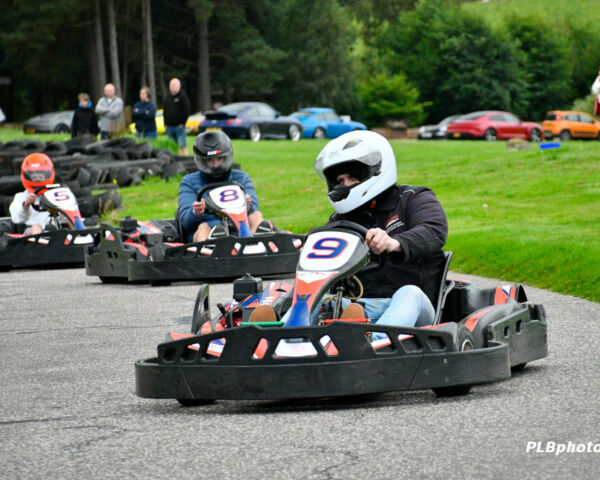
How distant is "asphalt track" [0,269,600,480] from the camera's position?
395 centimetres

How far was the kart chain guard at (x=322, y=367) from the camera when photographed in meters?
4.89

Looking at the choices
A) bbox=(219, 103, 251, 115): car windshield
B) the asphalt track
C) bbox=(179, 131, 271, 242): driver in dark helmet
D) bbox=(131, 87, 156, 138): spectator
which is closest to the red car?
bbox=(219, 103, 251, 115): car windshield

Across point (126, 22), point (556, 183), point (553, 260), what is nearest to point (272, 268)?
point (553, 260)

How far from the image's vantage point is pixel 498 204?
1592 centimetres

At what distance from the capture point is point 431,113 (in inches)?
2261

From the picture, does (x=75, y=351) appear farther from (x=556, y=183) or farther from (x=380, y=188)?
(x=556, y=183)

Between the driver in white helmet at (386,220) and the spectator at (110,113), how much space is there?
59.4 feet

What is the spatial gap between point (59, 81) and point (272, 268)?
136 ft

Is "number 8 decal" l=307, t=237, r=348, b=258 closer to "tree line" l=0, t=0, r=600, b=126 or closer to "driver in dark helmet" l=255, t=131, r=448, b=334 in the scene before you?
"driver in dark helmet" l=255, t=131, r=448, b=334

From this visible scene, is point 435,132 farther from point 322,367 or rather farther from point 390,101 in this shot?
point 322,367

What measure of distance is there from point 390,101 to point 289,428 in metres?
50.2

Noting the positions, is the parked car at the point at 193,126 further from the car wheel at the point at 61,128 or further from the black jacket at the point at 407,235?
the black jacket at the point at 407,235

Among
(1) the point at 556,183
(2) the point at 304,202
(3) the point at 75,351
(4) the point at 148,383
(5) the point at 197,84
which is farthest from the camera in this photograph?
(5) the point at 197,84

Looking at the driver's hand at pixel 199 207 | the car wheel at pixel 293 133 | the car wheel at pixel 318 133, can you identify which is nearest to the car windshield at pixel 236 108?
the car wheel at pixel 293 133
